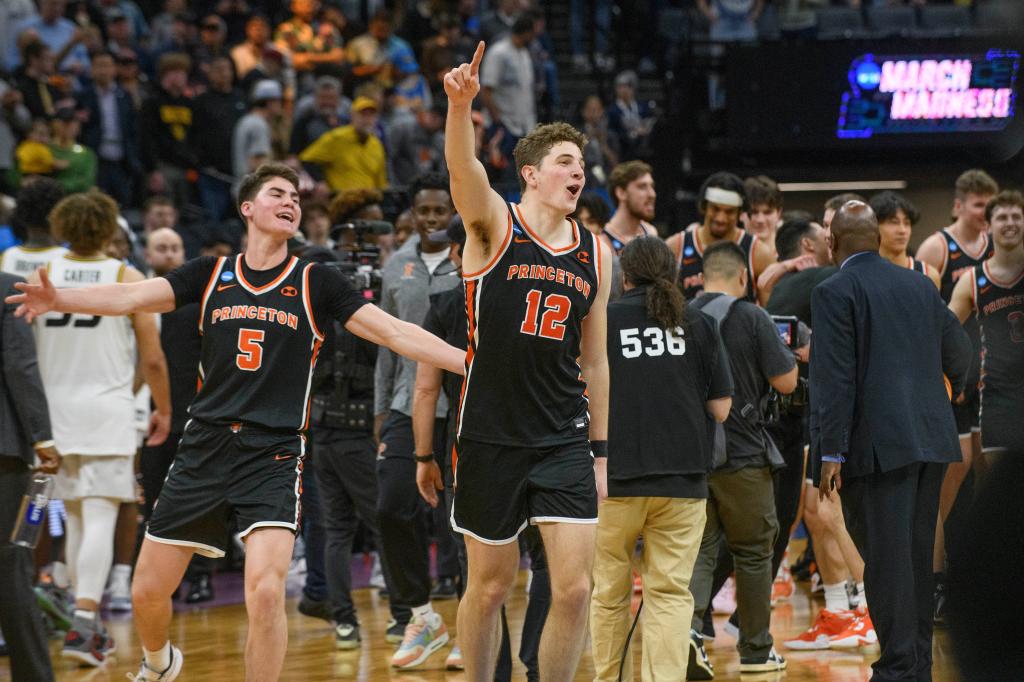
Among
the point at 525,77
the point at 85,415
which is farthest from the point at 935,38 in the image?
the point at 85,415

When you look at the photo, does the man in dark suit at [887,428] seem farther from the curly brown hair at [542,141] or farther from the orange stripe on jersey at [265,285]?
the orange stripe on jersey at [265,285]

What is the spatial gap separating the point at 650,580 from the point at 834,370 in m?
1.16

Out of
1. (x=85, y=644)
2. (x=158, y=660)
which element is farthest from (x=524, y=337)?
(x=85, y=644)

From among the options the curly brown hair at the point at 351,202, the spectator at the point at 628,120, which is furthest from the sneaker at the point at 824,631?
the spectator at the point at 628,120

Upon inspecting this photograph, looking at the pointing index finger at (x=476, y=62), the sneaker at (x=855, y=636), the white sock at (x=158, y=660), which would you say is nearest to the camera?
the pointing index finger at (x=476, y=62)

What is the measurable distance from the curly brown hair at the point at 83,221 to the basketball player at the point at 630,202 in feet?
9.47

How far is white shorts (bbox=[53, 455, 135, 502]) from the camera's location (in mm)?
7582

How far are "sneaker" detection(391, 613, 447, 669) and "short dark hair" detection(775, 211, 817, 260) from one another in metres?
3.01

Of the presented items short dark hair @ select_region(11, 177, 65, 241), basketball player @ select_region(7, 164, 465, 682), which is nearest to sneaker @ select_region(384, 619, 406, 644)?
basketball player @ select_region(7, 164, 465, 682)

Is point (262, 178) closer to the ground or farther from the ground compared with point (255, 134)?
closer to the ground

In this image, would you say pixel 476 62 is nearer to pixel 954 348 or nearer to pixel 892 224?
pixel 954 348

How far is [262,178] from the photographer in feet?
17.8

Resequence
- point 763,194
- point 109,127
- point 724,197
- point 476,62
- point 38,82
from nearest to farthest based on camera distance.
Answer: point 476,62 → point 724,197 → point 763,194 → point 38,82 → point 109,127

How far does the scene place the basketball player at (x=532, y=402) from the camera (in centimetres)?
481
